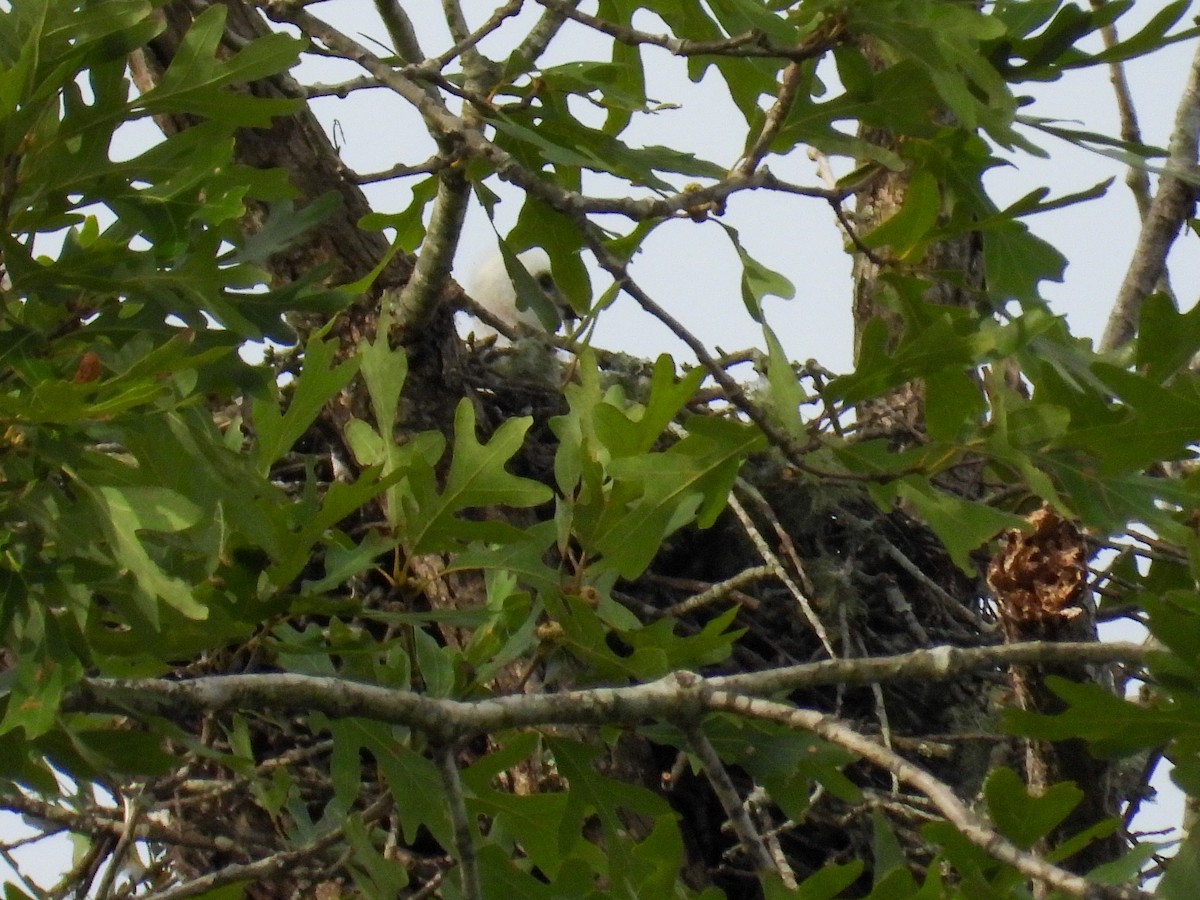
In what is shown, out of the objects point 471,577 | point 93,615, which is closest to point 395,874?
point 93,615

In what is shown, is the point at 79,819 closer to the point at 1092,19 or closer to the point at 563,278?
the point at 563,278

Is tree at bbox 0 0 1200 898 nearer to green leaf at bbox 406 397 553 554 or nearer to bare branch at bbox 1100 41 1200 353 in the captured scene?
green leaf at bbox 406 397 553 554

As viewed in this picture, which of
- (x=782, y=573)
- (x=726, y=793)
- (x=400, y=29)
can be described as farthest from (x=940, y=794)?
(x=400, y=29)

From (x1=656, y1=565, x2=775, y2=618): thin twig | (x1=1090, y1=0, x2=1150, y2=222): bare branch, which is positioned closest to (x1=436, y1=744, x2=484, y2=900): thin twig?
(x1=656, y1=565, x2=775, y2=618): thin twig

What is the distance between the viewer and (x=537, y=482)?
1.82 metres

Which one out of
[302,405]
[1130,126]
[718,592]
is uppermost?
[1130,126]

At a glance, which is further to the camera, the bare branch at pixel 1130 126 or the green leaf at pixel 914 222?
the bare branch at pixel 1130 126

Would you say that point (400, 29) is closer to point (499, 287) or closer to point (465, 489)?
point (465, 489)

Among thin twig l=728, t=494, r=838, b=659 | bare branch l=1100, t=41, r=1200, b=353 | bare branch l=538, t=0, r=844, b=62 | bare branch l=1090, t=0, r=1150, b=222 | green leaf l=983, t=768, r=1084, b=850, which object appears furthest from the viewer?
bare branch l=1090, t=0, r=1150, b=222

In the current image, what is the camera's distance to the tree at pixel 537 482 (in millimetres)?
1264

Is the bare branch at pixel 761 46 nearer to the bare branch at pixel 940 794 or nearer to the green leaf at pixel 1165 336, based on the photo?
the green leaf at pixel 1165 336

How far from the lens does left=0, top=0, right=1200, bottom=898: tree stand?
1.26m

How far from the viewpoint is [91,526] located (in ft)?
4.05

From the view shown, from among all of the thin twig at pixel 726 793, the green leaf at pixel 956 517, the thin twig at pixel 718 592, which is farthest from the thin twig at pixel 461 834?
the thin twig at pixel 718 592
